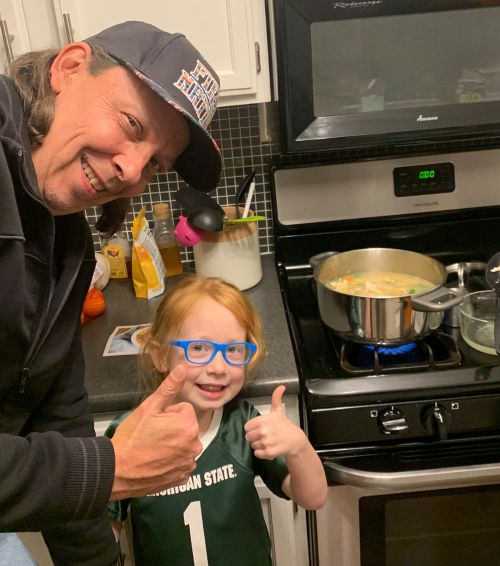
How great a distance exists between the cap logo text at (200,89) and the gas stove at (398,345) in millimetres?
554

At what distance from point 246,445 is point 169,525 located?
196 millimetres

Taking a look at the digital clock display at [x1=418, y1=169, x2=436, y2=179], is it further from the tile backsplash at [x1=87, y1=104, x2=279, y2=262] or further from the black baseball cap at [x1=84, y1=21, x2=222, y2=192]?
the black baseball cap at [x1=84, y1=21, x2=222, y2=192]

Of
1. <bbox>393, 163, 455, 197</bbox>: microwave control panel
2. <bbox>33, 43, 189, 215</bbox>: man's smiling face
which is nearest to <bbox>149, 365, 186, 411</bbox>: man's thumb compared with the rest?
<bbox>33, 43, 189, 215</bbox>: man's smiling face

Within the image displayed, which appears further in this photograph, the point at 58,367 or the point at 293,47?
the point at 293,47

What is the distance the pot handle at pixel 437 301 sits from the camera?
45.2 inches

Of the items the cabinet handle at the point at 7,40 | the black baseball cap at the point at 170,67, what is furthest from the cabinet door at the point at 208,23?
the black baseball cap at the point at 170,67

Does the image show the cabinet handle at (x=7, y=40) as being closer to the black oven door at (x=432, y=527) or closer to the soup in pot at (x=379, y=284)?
the soup in pot at (x=379, y=284)

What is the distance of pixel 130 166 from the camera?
87 centimetres

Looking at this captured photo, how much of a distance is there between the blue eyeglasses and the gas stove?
19 cm

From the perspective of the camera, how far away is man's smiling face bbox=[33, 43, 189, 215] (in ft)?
2.75

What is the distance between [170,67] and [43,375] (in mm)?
513

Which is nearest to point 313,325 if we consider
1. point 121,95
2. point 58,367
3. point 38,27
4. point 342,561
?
point 342,561

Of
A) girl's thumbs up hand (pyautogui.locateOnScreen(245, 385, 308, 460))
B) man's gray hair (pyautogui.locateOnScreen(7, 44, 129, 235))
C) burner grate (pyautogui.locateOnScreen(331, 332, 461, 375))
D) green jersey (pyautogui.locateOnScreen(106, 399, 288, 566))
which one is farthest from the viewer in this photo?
burner grate (pyautogui.locateOnScreen(331, 332, 461, 375))

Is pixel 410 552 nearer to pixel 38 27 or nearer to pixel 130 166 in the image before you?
pixel 130 166
